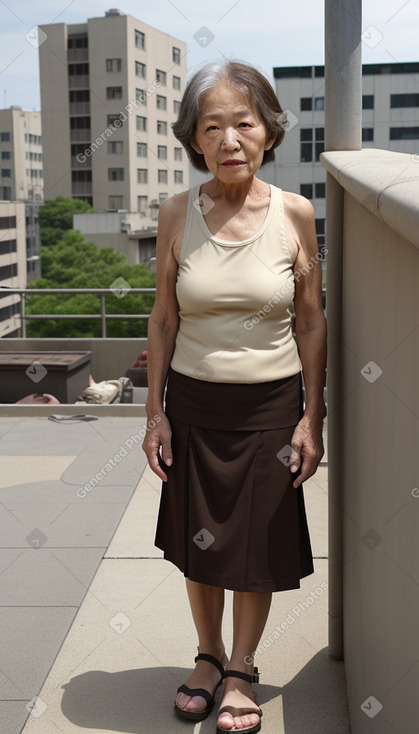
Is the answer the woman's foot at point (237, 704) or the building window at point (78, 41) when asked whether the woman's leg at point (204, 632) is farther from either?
the building window at point (78, 41)

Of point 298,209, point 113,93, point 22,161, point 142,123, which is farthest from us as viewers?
point 22,161

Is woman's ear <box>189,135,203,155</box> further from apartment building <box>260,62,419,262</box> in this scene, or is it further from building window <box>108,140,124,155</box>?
building window <box>108,140,124,155</box>

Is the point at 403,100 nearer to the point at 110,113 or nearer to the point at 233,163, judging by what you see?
the point at 110,113

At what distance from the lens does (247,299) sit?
199 centimetres

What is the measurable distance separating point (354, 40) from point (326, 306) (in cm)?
63

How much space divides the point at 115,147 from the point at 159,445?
94.7 meters

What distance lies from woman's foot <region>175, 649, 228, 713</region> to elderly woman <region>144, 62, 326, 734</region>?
2 cm

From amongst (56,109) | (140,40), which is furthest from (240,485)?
(56,109)

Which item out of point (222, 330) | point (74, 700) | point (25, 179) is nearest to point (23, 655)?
point (74, 700)

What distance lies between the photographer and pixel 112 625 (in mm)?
2746

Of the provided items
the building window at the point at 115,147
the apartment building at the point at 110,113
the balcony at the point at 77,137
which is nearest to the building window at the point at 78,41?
the apartment building at the point at 110,113

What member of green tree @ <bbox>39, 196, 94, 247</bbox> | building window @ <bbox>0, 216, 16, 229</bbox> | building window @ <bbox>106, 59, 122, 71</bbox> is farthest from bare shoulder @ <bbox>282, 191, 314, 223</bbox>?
building window @ <bbox>106, 59, 122, 71</bbox>

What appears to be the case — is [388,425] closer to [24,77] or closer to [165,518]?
[165,518]

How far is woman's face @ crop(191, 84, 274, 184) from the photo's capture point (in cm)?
196
